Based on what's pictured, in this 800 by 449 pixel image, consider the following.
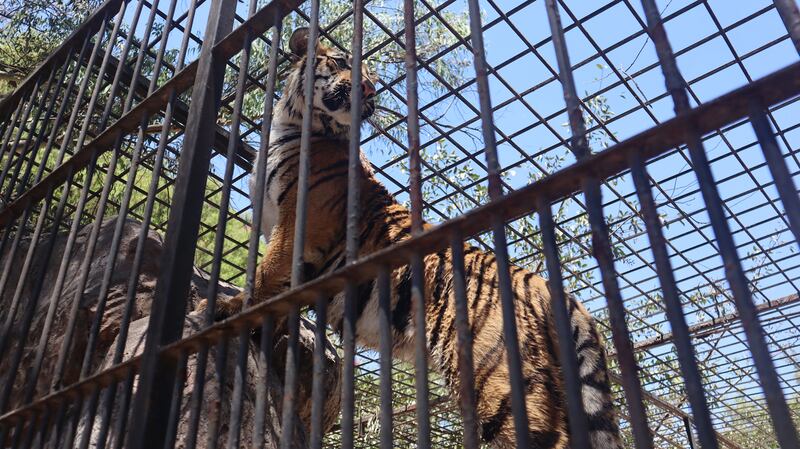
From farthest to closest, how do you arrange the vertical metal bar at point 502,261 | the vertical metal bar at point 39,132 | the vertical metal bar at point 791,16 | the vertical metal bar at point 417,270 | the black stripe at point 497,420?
the vertical metal bar at point 39,132 → the black stripe at point 497,420 → the vertical metal bar at point 417,270 → the vertical metal bar at point 502,261 → the vertical metal bar at point 791,16

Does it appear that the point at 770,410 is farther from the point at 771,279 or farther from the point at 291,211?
the point at 771,279

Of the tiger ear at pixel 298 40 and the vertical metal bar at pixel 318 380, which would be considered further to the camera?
the tiger ear at pixel 298 40

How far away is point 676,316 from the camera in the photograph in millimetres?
1051

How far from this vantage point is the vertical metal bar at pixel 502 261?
3.87 ft

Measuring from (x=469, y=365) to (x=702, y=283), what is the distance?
4752 mm

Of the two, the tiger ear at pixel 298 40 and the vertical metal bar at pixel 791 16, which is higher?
the tiger ear at pixel 298 40

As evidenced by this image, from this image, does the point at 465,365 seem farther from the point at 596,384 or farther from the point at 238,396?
the point at 596,384

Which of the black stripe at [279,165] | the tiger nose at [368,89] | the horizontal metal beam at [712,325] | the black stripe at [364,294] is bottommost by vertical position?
the black stripe at [364,294]

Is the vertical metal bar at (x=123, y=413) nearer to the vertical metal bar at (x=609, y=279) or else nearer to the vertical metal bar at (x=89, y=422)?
the vertical metal bar at (x=89, y=422)

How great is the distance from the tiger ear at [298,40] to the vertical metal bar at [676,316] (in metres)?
3.31

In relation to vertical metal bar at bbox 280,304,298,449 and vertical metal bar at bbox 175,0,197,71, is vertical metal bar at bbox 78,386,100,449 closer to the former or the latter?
vertical metal bar at bbox 280,304,298,449

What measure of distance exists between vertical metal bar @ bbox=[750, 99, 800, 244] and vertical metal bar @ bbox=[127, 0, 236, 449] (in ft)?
5.26

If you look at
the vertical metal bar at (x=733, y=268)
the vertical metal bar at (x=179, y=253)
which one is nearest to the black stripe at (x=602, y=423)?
the vertical metal bar at (x=179, y=253)

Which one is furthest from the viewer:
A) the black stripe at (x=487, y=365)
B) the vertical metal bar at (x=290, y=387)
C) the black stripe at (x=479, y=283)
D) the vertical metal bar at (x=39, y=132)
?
the vertical metal bar at (x=39, y=132)
